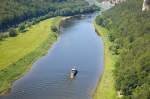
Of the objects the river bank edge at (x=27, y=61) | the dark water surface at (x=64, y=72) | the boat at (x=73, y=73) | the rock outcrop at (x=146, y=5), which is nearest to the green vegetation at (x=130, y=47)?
the rock outcrop at (x=146, y=5)

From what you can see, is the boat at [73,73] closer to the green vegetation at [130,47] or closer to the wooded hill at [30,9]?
the green vegetation at [130,47]

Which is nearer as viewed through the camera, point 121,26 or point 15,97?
point 15,97

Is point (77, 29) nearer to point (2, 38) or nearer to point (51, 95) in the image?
point (2, 38)

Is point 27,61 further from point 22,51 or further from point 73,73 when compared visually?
point 73,73

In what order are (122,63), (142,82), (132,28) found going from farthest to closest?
(132,28) → (122,63) → (142,82)

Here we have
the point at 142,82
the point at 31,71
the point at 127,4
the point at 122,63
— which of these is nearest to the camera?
the point at 142,82

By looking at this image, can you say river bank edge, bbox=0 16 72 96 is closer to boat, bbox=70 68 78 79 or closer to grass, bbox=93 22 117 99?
boat, bbox=70 68 78 79

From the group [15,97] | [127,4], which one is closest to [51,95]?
[15,97]

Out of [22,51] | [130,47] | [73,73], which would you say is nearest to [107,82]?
[73,73]
